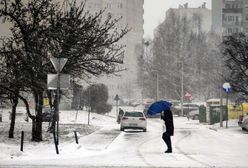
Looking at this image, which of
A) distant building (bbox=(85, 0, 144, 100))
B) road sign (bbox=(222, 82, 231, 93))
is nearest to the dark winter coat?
road sign (bbox=(222, 82, 231, 93))

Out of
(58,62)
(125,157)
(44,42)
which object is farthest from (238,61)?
(125,157)

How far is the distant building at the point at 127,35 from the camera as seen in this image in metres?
149

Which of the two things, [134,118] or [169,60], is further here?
Result: [169,60]

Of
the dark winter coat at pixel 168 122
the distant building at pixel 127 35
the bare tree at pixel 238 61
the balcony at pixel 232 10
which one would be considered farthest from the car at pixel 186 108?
the distant building at pixel 127 35

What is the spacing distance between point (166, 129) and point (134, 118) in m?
17.6

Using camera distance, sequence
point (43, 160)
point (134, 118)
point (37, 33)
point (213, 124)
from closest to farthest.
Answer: point (43, 160) → point (37, 33) → point (134, 118) → point (213, 124)

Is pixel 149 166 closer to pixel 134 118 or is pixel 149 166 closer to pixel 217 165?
pixel 217 165

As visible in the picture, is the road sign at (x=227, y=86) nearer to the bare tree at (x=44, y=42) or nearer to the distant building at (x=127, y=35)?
the bare tree at (x=44, y=42)

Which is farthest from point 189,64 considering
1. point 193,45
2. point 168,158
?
point 168,158

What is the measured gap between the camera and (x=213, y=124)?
49375mm

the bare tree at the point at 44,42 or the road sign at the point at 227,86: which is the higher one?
the bare tree at the point at 44,42

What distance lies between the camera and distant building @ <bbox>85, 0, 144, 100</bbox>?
148750 mm

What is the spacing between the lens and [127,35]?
157m

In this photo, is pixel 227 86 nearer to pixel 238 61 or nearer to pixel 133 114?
pixel 238 61
